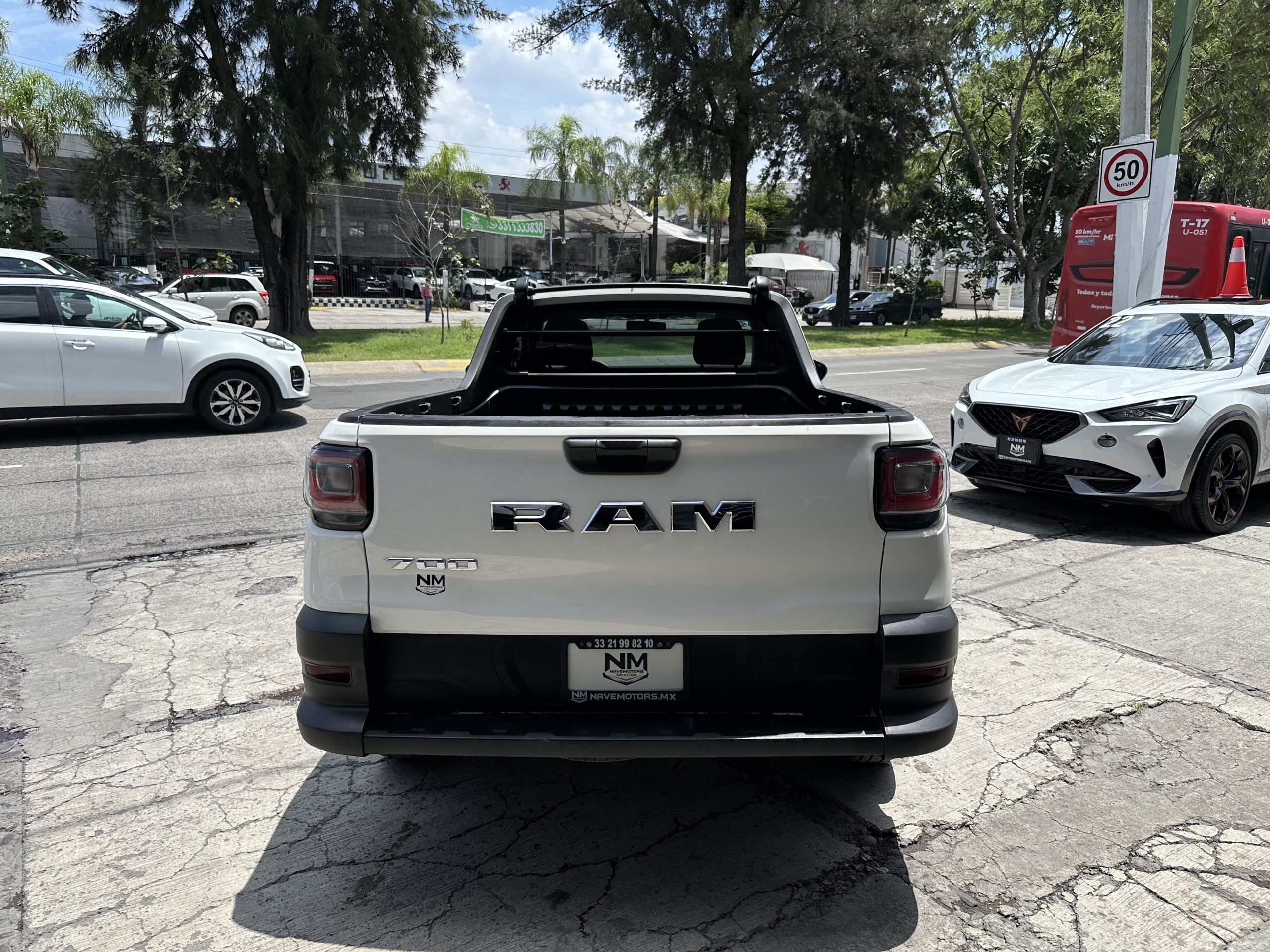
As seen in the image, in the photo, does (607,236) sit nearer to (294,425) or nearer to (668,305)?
(294,425)

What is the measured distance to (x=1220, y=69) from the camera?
27.2m

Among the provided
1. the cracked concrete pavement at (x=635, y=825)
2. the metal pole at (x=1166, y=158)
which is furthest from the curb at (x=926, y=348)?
the cracked concrete pavement at (x=635, y=825)

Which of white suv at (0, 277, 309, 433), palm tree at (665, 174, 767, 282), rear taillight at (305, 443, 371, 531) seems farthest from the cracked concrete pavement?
palm tree at (665, 174, 767, 282)

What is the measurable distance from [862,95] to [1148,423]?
25.9m

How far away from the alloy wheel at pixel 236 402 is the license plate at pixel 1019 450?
7.58 metres

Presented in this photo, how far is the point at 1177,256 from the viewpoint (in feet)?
57.6

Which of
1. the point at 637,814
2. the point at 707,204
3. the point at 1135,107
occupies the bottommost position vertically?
the point at 637,814

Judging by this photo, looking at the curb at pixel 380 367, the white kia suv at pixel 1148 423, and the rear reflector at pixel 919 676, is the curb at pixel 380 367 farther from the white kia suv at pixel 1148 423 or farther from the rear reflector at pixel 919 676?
the rear reflector at pixel 919 676

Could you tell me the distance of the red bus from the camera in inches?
675

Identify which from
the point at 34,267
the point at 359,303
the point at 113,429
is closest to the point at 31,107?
the point at 359,303

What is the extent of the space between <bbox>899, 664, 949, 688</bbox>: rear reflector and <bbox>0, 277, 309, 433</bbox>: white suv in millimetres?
9122

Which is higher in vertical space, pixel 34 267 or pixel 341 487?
pixel 34 267

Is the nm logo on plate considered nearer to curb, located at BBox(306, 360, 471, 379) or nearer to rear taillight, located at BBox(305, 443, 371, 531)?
rear taillight, located at BBox(305, 443, 371, 531)

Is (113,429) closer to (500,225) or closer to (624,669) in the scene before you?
(624,669)
